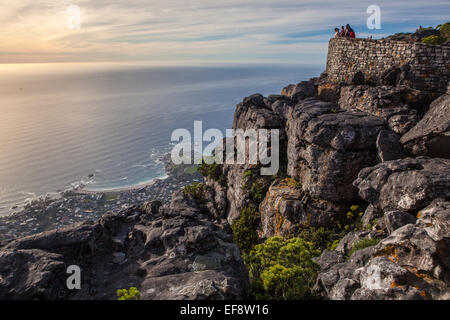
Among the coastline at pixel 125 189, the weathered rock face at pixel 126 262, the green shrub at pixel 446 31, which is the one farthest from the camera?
the coastline at pixel 125 189

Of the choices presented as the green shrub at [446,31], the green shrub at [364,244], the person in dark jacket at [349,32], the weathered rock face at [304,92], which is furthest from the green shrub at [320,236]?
the green shrub at [446,31]

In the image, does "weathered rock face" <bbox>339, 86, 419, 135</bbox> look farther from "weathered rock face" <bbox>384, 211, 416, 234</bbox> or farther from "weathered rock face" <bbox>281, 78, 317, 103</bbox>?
"weathered rock face" <bbox>384, 211, 416, 234</bbox>

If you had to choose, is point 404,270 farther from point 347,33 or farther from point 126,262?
point 347,33

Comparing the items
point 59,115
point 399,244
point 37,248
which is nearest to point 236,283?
point 399,244

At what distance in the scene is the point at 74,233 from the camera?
11.8m

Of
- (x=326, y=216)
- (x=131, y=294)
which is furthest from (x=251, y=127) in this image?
(x=131, y=294)

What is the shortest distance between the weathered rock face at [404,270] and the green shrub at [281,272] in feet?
2.90

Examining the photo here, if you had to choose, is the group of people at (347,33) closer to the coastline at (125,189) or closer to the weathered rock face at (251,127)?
the weathered rock face at (251,127)

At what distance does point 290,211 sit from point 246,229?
4.80 metres

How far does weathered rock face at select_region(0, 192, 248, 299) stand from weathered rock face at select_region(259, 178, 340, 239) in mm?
8971

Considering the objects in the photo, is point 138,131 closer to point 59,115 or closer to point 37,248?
point 59,115

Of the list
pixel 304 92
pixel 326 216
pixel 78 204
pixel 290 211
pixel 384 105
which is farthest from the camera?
pixel 78 204

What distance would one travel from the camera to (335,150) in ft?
65.2

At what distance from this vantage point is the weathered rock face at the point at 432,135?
1595cm
